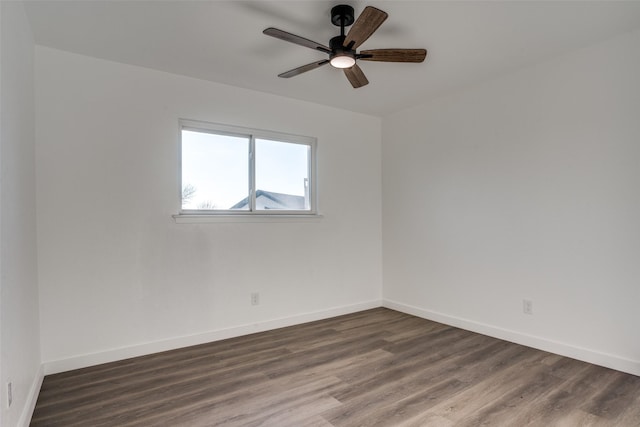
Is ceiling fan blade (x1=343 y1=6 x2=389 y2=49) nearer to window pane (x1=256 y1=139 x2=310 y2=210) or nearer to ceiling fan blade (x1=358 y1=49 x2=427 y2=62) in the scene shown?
ceiling fan blade (x1=358 y1=49 x2=427 y2=62)

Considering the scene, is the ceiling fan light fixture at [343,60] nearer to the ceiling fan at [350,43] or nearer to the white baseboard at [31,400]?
the ceiling fan at [350,43]

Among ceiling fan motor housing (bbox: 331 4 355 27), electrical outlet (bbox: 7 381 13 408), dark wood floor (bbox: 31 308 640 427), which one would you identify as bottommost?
dark wood floor (bbox: 31 308 640 427)

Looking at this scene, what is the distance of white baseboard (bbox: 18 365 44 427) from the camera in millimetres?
1839

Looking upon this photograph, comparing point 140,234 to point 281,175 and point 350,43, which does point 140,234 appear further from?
point 350,43

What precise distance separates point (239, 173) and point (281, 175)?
0.48 meters

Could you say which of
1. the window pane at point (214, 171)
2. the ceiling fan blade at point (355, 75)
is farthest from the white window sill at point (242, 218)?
the ceiling fan blade at point (355, 75)

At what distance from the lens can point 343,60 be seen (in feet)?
7.46

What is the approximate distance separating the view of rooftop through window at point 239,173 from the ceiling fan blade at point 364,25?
1682 millimetres

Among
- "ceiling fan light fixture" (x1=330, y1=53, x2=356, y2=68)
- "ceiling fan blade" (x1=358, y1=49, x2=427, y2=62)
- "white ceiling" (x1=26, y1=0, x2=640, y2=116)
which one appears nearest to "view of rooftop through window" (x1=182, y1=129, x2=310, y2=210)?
"white ceiling" (x1=26, y1=0, x2=640, y2=116)

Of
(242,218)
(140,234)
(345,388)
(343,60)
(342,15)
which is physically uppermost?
(342,15)

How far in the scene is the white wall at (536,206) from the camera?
252 cm

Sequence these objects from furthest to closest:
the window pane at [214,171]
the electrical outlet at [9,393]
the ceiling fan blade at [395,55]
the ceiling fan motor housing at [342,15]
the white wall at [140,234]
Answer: the window pane at [214,171]
the white wall at [140,234]
the ceiling fan blade at [395,55]
the ceiling fan motor housing at [342,15]
the electrical outlet at [9,393]

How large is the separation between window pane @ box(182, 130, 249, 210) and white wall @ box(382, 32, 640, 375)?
1.90m

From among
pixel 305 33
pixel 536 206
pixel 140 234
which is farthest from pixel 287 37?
pixel 536 206
